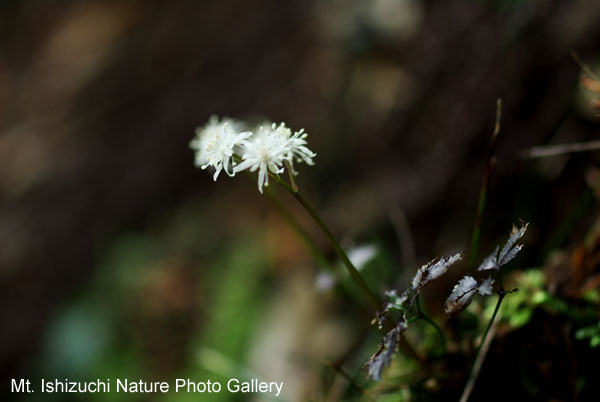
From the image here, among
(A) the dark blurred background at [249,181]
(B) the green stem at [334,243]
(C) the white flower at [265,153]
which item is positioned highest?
(A) the dark blurred background at [249,181]

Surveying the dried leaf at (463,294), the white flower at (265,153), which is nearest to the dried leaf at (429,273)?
the dried leaf at (463,294)

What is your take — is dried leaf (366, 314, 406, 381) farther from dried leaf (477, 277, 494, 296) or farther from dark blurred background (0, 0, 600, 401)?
dark blurred background (0, 0, 600, 401)

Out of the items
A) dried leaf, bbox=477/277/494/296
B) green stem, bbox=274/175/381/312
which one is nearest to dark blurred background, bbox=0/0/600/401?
green stem, bbox=274/175/381/312

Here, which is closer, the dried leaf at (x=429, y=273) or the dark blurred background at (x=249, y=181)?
the dried leaf at (x=429, y=273)

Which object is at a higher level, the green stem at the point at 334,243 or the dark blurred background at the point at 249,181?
the dark blurred background at the point at 249,181

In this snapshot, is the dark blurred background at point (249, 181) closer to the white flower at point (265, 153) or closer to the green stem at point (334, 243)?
the green stem at point (334, 243)

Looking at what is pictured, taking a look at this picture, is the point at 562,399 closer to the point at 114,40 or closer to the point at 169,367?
the point at 169,367

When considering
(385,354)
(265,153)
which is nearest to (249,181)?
(265,153)

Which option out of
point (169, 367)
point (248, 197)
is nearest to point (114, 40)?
point (248, 197)
